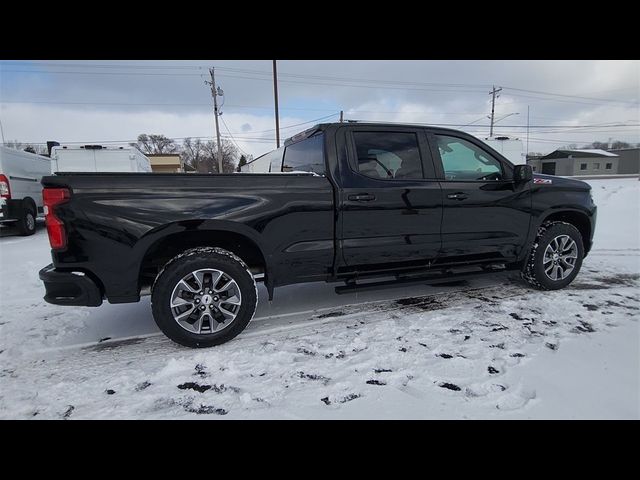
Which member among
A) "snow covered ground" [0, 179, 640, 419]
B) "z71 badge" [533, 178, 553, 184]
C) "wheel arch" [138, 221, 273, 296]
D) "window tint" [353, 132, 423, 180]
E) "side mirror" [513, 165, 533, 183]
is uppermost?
"window tint" [353, 132, 423, 180]

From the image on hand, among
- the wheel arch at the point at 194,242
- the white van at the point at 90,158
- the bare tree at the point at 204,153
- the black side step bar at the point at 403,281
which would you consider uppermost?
the bare tree at the point at 204,153

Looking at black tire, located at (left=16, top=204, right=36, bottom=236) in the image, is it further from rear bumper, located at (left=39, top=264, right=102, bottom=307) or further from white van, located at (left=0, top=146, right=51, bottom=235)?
rear bumper, located at (left=39, top=264, right=102, bottom=307)

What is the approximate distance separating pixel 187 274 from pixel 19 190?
382 inches

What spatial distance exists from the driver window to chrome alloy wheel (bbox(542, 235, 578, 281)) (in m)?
1.16

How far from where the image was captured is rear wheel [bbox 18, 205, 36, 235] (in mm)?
9148

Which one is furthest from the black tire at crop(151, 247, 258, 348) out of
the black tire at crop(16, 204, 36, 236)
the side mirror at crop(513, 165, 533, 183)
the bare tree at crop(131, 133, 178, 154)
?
the bare tree at crop(131, 133, 178, 154)

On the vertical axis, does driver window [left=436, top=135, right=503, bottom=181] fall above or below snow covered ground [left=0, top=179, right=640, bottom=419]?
above

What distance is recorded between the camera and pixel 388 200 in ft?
11.0

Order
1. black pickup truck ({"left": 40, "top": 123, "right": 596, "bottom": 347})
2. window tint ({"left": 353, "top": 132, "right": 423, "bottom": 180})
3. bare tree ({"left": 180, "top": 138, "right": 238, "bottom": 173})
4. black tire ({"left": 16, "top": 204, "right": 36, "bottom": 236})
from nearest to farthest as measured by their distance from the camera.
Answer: black pickup truck ({"left": 40, "top": 123, "right": 596, "bottom": 347}) < window tint ({"left": 353, "top": 132, "right": 423, "bottom": 180}) < black tire ({"left": 16, "top": 204, "right": 36, "bottom": 236}) < bare tree ({"left": 180, "top": 138, "right": 238, "bottom": 173})

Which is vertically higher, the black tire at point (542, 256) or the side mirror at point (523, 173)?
the side mirror at point (523, 173)

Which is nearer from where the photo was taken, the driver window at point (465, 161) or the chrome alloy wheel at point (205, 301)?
the chrome alloy wheel at point (205, 301)

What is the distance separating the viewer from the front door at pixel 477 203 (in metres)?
3.65

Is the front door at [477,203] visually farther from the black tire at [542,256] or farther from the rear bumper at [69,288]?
the rear bumper at [69,288]

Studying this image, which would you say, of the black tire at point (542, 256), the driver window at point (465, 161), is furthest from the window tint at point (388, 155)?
the black tire at point (542, 256)
